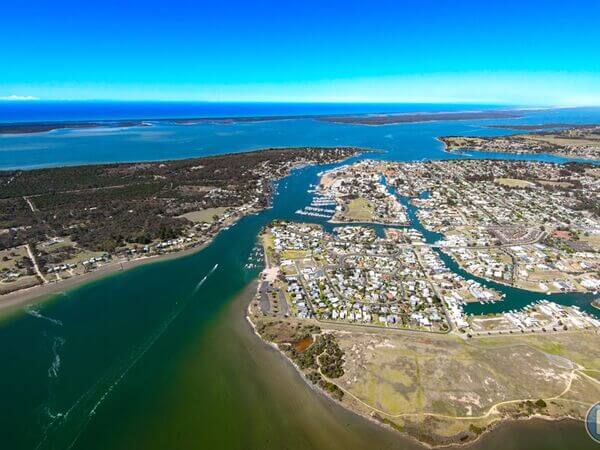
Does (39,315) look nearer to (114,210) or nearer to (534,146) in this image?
(114,210)

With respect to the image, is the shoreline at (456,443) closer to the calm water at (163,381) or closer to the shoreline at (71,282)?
the calm water at (163,381)

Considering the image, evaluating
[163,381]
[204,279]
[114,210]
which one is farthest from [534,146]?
[163,381]

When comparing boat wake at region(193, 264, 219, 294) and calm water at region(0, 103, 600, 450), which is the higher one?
boat wake at region(193, 264, 219, 294)

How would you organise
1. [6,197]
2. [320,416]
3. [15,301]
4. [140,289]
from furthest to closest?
[6,197]
[140,289]
[15,301]
[320,416]

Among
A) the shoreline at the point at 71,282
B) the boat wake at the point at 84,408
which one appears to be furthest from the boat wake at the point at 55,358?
the shoreline at the point at 71,282

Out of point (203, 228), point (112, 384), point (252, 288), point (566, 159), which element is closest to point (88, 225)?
point (203, 228)

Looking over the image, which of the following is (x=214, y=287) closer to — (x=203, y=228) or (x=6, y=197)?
(x=203, y=228)

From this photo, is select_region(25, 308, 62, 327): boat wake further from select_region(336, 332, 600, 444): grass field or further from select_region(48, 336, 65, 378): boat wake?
select_region(336, 332, 600, 444): grass field

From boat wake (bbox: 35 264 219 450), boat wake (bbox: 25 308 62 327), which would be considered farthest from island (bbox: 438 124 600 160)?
boat wake (bbox: 25 308 62 327)
